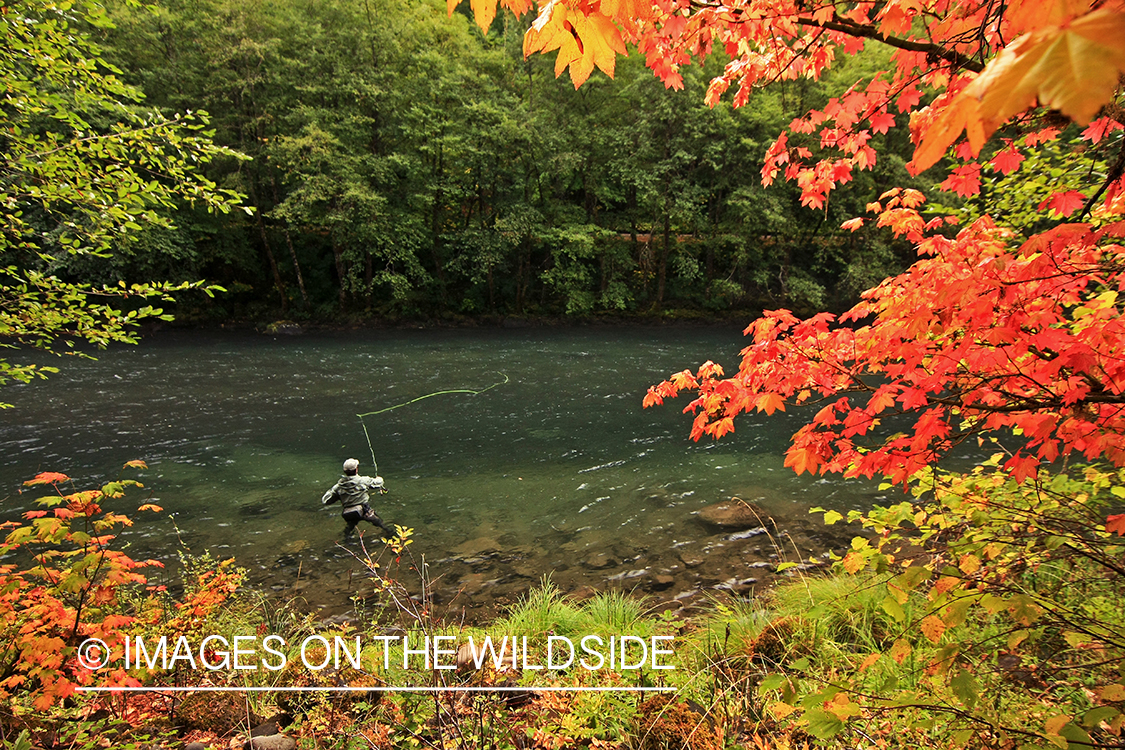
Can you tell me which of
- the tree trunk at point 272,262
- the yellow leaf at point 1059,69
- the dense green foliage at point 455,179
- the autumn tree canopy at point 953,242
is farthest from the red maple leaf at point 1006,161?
the tree trunk at point 272,262

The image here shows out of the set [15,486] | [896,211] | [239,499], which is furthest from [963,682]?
[15,486]

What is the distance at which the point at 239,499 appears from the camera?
8016 mm

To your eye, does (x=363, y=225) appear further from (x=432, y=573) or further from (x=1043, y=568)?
(x=1043, y=568)

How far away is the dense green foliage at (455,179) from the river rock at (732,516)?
18.1m

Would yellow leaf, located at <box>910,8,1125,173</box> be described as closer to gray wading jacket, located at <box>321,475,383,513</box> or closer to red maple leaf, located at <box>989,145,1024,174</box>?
red maple leaf, located at <box>989,145,1024,174</box>

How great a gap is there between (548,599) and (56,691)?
3.43 metres

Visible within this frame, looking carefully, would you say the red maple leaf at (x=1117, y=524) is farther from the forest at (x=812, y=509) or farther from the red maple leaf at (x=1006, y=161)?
the red maple leaf at (x=1006, y=161)

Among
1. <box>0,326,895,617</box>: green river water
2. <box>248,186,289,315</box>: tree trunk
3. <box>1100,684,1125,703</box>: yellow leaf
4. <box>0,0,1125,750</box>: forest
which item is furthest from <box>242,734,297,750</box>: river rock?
<box>248,186,289,315</box>: tree trunk

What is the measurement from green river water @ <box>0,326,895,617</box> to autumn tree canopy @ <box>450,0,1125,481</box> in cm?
352

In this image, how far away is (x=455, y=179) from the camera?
25.4m

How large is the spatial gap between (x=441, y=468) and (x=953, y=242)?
8.22m

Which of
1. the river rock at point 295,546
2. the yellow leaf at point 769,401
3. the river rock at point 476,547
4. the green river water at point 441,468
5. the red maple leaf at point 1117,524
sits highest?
the yellow leaf at point 769,401

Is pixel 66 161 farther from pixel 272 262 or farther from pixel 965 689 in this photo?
pixel 272 262

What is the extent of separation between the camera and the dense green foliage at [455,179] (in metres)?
21.4
